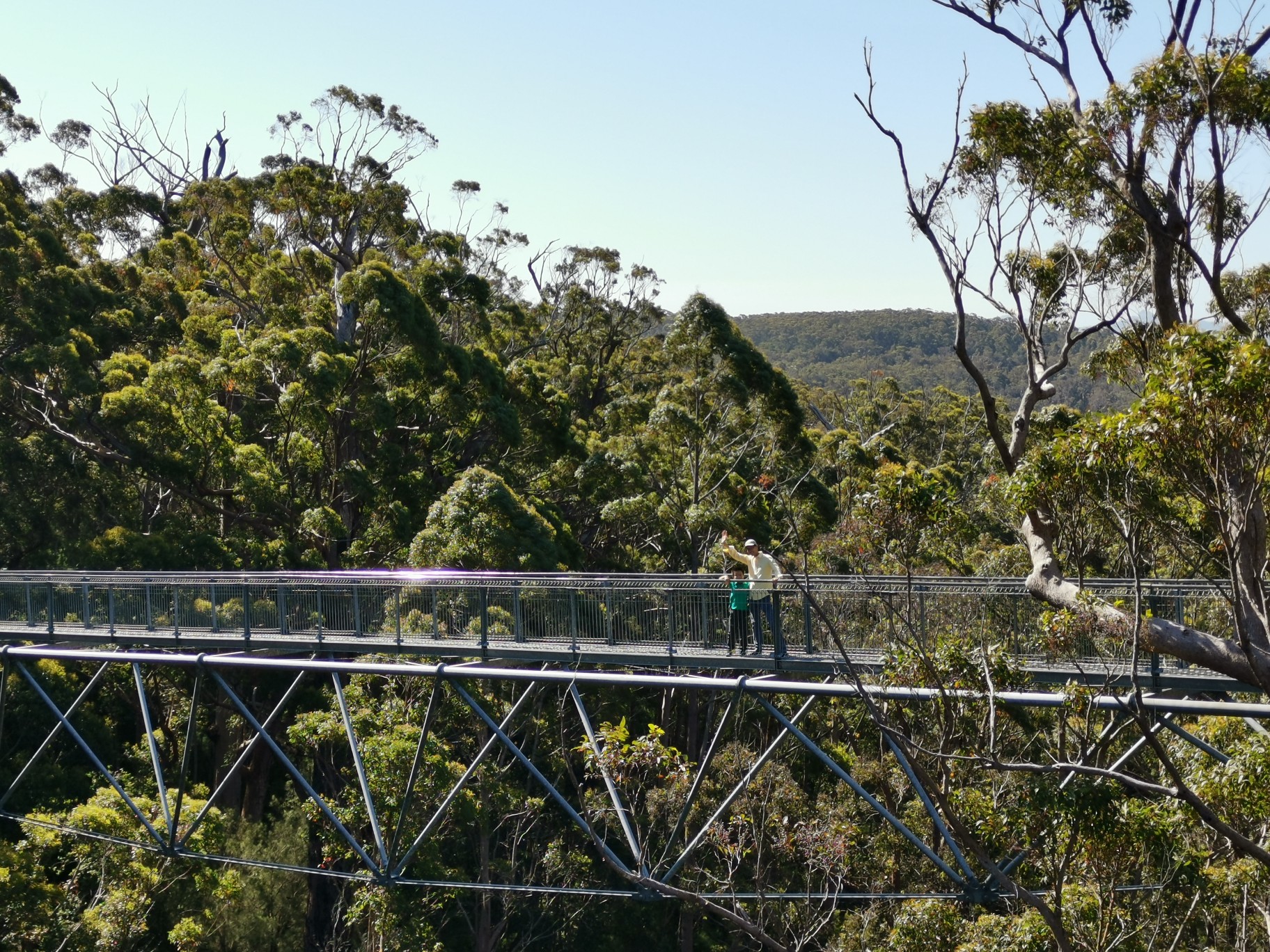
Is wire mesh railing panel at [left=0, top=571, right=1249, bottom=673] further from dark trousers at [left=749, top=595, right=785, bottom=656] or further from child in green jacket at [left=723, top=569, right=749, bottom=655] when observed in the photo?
child in green jacket at [left=723, top=569, right=749, bottom=655]

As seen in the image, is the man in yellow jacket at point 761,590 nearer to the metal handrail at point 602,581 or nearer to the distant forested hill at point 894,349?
the metal handrail at point 602,581

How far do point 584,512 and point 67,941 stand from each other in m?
14.9

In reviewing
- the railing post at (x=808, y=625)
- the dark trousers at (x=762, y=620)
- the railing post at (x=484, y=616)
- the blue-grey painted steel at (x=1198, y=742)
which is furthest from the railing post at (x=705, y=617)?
the blue-grey painted steel at (x=1198, y=742)

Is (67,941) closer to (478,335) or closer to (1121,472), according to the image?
(1121,472)

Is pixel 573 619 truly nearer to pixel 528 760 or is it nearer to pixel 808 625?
pixel 808 625

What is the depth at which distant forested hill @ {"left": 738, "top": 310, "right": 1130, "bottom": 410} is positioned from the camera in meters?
91.0

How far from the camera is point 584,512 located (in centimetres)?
2806

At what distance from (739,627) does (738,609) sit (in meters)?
0.22

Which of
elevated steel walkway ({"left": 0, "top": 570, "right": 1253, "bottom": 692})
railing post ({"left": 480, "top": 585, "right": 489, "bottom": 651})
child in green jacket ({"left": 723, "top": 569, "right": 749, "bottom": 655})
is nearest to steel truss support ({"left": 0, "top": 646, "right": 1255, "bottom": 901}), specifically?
railing post ({"left": 480, "top": 585, "right": 489, "bottom": 651})

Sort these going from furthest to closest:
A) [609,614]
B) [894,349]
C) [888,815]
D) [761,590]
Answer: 1. [894,349]
2. [609,614]
3. [761,590]
4. [888,815]

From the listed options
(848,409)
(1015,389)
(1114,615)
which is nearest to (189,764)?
(1114,615)

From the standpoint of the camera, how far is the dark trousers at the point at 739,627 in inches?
451

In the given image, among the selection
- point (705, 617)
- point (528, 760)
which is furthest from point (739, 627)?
point (528, 760)

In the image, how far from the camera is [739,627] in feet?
37.8
